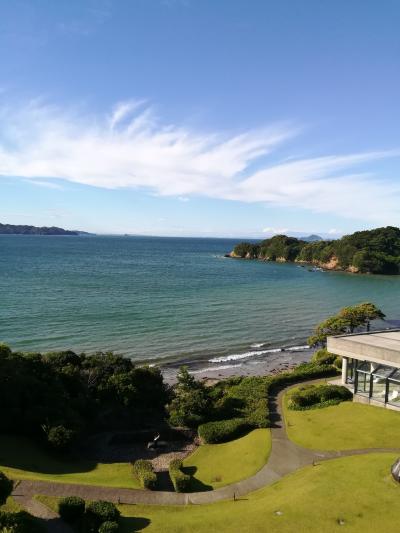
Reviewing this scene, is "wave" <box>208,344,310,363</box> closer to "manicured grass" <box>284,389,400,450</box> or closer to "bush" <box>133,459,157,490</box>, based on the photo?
"manicured grass" <box>284,389,400,450</box>

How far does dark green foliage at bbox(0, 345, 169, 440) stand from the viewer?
78.7 feet

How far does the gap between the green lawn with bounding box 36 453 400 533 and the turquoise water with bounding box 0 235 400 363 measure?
28.8m

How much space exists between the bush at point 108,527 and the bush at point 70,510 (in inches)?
49.7

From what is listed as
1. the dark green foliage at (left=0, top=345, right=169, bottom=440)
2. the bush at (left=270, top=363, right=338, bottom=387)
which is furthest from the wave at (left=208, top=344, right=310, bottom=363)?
the dark green foliage at (left=0, top=345, right=169, bottom=440)

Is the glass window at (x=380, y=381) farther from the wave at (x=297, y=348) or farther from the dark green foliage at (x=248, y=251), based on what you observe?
the dark green foliage at (x=248, y=251)

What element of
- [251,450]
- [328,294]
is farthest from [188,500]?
[328,294]

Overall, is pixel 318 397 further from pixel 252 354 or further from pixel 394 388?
pixel 252 354

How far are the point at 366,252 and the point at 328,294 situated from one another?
5499cm

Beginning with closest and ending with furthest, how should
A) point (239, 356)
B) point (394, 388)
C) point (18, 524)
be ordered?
point (18, 524) < point (394, 388) < point (239, 356)

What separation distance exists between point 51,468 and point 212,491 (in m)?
8.06

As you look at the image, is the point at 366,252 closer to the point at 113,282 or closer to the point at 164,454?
the point at 113,282

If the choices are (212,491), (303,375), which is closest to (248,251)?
(303,375)

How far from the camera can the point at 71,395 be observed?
2811 centimetres

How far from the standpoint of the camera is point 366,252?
456 ft
